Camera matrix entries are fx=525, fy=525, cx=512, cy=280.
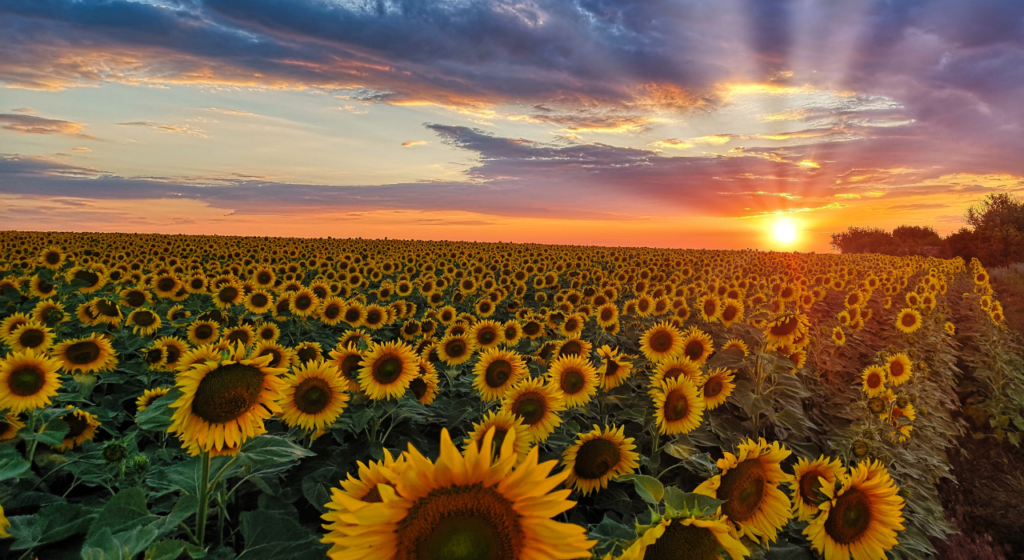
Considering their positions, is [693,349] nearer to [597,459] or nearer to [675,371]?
[675,371]

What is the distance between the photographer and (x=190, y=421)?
7.71ft

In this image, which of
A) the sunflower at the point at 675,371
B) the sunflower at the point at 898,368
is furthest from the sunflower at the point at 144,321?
the sunflower at the point at 898,368

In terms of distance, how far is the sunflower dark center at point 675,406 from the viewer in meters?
3.69

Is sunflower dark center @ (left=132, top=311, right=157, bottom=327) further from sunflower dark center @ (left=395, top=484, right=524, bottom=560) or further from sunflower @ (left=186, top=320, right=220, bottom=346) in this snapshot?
sunflower dark center @ (left=395, top=484, right=524, bottom=560)

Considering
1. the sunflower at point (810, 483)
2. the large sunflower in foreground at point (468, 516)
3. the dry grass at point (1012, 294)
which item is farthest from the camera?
the dry grass at point (1012, 294)

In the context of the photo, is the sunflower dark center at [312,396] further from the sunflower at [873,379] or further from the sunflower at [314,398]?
the sunflower at [873,379]

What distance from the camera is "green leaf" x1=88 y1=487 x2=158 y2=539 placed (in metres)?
2.11

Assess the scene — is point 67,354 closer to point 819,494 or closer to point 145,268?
point 819,494

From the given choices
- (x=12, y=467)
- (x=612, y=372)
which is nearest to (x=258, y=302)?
(x=612, y=372)

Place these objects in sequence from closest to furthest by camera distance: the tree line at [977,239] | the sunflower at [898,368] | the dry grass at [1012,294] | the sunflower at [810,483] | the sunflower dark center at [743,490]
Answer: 1. the sunflower dark center at [743,490]
2. the sunflower at [810,483]
3. the sunflower at [898,368]
4. the dry grass at [1012,294]
5. the tree line at [977,239]

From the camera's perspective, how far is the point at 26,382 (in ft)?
12.8

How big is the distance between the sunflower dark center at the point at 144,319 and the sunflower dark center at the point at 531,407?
5.89m

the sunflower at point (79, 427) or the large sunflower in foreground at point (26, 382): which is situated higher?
the large sunflower in foreground at point (26, 382)

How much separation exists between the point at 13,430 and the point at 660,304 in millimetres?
8199
